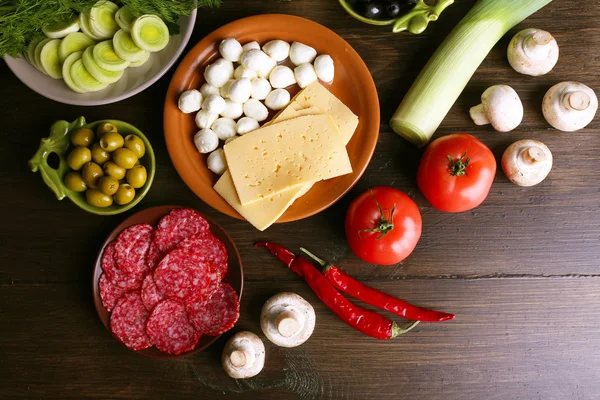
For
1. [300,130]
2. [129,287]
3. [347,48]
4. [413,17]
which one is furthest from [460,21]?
[129,287]

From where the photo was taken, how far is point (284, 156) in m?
1.48

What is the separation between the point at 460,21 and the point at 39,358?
5.34 ft

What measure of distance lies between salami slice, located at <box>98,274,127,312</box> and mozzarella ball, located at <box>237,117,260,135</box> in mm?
579

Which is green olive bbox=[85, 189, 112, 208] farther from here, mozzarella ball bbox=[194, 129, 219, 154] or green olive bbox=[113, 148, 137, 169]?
mozzarella ball bbox=[194, 129, 219, 154]

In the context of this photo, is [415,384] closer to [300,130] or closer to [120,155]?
[300,130]

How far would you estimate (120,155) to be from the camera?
1.39 metres

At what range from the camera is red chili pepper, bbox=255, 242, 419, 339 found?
1.51 metres

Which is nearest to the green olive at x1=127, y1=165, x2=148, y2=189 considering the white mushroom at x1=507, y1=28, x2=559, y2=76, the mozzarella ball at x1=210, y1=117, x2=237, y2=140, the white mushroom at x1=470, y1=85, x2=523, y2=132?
the mozzarella ball at x1=210, y1=117, x2=237, y2=140

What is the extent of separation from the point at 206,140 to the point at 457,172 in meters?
0.69

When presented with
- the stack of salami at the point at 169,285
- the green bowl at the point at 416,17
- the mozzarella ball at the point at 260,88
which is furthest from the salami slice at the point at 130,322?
the green bowl at the point at 416,17

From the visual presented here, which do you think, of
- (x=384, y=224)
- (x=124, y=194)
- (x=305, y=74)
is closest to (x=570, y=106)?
(x=384, y=224)

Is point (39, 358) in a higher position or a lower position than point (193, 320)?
lower

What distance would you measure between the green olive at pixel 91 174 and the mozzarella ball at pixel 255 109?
44 centimetres

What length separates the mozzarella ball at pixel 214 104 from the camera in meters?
1.45
